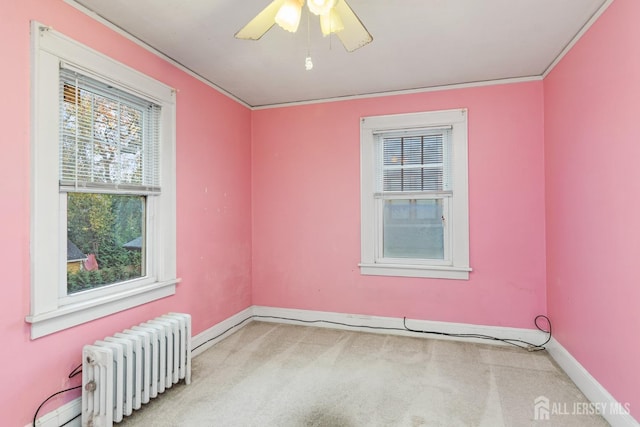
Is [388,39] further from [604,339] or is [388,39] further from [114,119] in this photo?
[604,339]

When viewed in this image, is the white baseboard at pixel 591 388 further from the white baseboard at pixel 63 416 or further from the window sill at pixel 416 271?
the white baseboard at pixel 63 416

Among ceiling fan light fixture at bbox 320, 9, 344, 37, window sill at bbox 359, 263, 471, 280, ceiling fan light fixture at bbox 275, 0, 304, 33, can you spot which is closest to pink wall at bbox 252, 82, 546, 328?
window sill at bbox 359, 263, 471, 280

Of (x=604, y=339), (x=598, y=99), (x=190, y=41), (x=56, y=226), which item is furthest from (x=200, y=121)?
(x=604, y=339)

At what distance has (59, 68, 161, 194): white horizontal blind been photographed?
199cm

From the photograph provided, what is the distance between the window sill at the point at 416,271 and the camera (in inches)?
130

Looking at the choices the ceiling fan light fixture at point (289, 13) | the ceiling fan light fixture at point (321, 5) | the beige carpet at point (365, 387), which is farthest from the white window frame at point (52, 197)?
the ceiling fan light fixture at point (321, 5)

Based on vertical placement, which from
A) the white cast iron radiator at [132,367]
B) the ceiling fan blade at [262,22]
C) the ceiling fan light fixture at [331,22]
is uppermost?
the ceiling fan blade at [262,22]

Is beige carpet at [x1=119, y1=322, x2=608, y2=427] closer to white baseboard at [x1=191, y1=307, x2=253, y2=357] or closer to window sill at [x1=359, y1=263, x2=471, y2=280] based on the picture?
white baseboard at [x1=191, y1=307, x2=253, y2=357]

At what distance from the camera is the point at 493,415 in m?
2.10

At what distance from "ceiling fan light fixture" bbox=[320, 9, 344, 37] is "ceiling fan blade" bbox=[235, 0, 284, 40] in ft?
0.69

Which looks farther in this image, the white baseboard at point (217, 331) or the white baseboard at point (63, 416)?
the white baseboard at point (217, 331)

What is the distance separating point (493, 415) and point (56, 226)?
9.36ft

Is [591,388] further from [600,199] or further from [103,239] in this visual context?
[103,239]

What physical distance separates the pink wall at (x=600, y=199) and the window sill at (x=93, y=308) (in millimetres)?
3038
